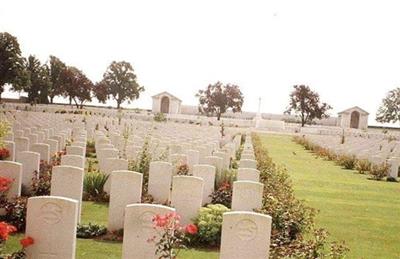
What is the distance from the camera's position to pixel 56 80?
246 ft

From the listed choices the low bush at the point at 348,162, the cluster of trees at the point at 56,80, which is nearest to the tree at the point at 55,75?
the cluster of trees at the point at 56,80

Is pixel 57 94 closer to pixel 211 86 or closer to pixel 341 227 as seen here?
pixel 211 86

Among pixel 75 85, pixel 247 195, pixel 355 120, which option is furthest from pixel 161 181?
pixel 355 120

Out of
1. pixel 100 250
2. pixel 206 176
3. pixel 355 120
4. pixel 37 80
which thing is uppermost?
pixel 37 80

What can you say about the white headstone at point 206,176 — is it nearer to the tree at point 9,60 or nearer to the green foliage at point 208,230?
the green foliage at point 208,230

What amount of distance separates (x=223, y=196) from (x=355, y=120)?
240 feet

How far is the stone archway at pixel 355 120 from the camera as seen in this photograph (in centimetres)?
7825

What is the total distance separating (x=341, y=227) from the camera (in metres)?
9.31

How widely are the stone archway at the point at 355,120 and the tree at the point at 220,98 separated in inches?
756

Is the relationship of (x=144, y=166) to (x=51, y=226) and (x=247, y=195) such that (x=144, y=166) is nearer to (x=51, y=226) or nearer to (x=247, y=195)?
(x=247, y=195)

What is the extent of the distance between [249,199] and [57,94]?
72170 mm

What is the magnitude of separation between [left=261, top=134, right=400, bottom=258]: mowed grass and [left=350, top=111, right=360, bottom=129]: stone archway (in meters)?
62.5

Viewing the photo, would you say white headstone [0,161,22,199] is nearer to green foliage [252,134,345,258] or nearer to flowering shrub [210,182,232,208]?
flowering shrub [210,182,232,208]

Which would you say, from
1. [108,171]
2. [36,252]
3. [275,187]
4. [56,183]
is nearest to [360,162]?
[275,187]
